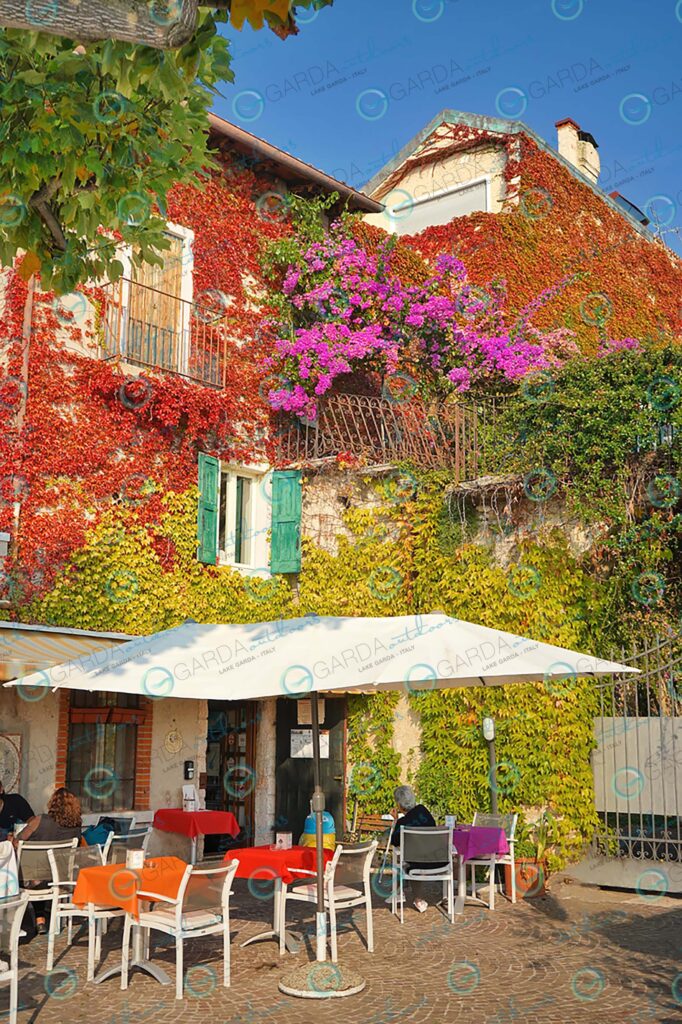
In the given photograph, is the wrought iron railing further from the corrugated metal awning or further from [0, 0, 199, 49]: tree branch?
[0, 0, 199, 49]: tree branch

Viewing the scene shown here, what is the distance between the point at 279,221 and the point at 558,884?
10.00 meters

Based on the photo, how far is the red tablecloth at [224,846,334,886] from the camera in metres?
7.45

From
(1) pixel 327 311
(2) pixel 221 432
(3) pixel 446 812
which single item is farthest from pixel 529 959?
(1) pixel 327 311

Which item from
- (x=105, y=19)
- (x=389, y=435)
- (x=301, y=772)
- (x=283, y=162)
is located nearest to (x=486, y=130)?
(x=283, y=162)

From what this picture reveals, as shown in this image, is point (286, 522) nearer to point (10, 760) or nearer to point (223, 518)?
point (223, 518)

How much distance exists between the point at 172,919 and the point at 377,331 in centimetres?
943

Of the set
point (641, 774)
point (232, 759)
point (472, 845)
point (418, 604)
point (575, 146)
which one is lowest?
point (472, 845)

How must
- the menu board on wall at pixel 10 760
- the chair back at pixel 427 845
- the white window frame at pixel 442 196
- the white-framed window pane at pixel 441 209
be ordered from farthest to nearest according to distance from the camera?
the white-framed window pane at pixel 441 209
the white window frame at pixel 442 196
the menu board on wall at pixel 10 760
the chair back at pixel 427 845

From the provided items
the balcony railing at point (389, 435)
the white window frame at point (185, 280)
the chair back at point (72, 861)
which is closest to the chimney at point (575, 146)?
the balcony railing at point (389, 435)

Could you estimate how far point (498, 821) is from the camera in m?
9.80

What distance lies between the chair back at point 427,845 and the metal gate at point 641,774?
2.38 m

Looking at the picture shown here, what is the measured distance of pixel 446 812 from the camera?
10984 mm

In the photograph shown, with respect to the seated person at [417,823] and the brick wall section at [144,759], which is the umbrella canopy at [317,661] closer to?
the seated person at [417,823]

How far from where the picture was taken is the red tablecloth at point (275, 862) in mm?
7453
